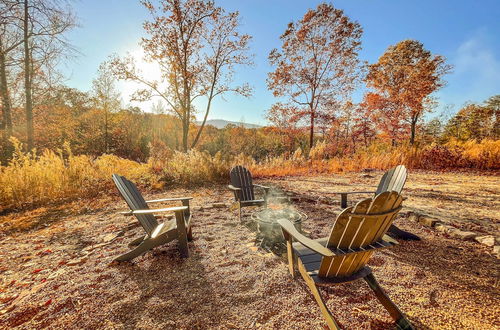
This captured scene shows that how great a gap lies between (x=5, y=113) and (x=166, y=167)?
857 cm

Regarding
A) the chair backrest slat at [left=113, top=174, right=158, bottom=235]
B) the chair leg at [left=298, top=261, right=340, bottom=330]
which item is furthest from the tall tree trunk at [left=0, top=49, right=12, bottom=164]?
the chair leg at [left=298, top=261, right=340, bottom=330]

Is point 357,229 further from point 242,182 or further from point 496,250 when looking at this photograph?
point 242,182

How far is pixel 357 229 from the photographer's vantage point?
1404 mm

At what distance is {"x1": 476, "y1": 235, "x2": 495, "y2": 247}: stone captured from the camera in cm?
248

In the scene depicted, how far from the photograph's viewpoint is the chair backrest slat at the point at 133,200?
235cm

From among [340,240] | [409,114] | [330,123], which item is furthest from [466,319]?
[409,114]

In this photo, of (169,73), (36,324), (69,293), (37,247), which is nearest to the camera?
(36,324)

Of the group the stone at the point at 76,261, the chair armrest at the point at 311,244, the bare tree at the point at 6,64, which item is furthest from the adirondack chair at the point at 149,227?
the bare tree at the point at 6,64

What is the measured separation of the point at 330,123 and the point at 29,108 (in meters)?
13.1

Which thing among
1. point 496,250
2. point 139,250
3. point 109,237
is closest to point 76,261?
point 109,237

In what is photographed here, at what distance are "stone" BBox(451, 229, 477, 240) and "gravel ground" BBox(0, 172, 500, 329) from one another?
0.25ft

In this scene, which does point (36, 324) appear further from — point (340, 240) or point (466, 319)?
point (466, 319)

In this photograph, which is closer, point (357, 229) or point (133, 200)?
point (357, 229)

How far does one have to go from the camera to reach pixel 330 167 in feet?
28.0
